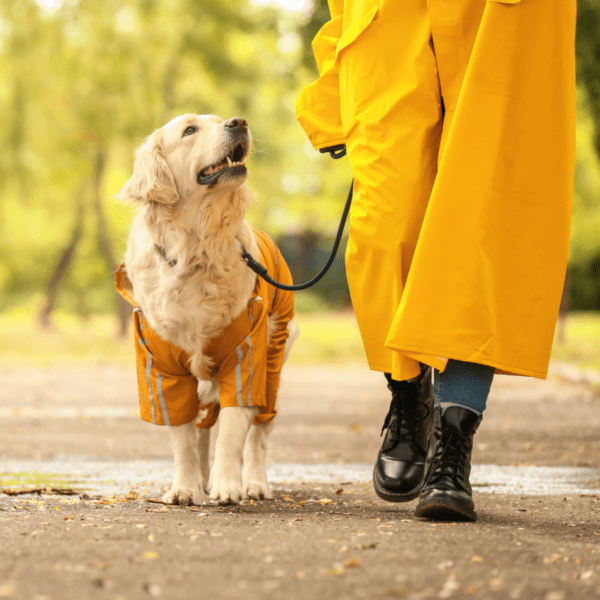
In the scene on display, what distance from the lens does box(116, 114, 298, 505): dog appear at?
3.66m

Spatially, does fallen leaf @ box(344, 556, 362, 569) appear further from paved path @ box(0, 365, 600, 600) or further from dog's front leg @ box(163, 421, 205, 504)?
dog's front leg @ box(163, 421, 205, 504)

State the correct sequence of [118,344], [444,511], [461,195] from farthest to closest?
[118,344] < [461,195] < [444,511]

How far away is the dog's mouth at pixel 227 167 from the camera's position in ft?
12.7

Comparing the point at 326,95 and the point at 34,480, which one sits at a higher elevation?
the point at 326,95

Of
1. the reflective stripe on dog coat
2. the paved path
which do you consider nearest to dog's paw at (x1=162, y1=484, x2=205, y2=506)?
the paved path

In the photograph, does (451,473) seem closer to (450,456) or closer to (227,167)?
(450,456)

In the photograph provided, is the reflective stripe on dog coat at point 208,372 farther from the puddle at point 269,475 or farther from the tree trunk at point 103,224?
the tree trunk at point 103,224

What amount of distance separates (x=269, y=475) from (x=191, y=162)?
1782 mm

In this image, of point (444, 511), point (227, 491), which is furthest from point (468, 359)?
point (227, 491)

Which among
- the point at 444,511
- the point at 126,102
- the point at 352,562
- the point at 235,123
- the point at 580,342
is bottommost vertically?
the point at 580,342

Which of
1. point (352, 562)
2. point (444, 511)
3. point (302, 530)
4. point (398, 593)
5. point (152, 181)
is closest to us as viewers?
point (398, 593)

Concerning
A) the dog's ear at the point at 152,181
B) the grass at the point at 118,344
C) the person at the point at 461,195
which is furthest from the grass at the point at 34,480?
the grass at the point at 118,344

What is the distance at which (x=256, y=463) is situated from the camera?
13.4ft

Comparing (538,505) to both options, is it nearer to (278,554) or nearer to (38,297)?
(278,554)
